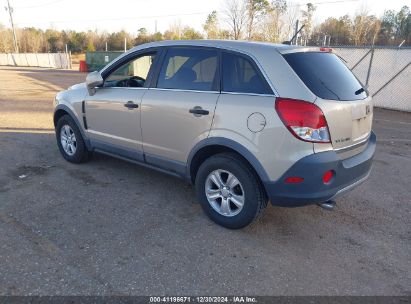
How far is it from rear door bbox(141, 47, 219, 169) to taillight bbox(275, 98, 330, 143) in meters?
0.75

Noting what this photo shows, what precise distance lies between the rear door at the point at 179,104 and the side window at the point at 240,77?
110mm

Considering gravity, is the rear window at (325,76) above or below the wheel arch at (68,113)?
above

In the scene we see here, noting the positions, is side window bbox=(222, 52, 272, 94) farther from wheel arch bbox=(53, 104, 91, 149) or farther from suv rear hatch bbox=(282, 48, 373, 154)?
wheel arch bbox=(53, 104, 91, 149)

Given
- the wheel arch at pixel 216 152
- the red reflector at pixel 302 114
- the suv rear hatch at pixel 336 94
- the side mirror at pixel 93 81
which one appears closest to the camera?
the red reflector at pixel 302 114

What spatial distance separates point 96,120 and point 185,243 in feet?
7.49

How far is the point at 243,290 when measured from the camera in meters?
2.51

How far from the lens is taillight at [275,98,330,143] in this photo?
2727 mm

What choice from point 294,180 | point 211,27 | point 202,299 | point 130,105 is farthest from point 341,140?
point 211,27

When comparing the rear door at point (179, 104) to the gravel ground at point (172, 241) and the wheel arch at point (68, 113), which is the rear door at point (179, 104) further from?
the wheel arch at point (68, 113)

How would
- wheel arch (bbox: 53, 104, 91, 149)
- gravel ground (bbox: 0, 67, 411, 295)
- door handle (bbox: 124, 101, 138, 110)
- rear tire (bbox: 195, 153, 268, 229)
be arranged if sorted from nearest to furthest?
1. gravel ground (bbox: 0, 67, 411, 295)
2. rear tire (bbox: 195, 153, 268, 229)
3. door handle (bbox: 124, 101, 138, 110)
4. wheel arch (bbox: 53, 104, 91, 149)

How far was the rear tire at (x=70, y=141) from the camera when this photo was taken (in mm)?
4898

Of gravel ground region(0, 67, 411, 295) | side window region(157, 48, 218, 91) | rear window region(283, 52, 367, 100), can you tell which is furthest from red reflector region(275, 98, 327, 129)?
gravel ground region(0, 67, 411, 295)

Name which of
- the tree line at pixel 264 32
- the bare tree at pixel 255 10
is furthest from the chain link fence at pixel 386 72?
the bare tree at pixel 255 10

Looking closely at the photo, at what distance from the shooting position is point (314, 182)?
279 centimetres
